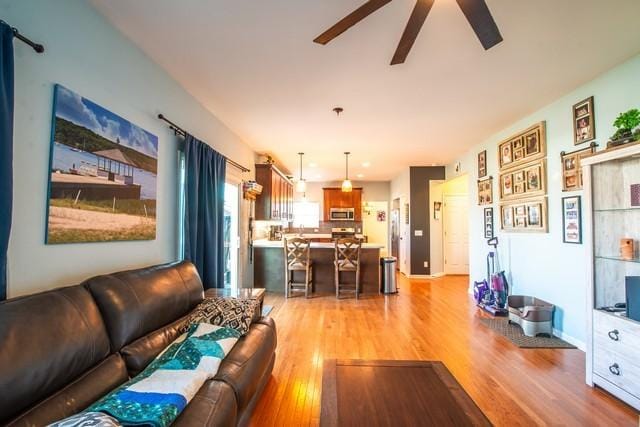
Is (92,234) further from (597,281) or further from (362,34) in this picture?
(597,281)

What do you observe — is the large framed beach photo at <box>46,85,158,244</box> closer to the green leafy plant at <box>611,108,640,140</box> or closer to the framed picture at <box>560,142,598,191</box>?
the green leafy plant at <box>611,108,640,140</box>

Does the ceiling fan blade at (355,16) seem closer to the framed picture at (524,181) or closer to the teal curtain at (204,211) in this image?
the teal curtain at (204,211)

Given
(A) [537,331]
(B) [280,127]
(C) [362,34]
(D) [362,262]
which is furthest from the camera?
(D) [362,262]

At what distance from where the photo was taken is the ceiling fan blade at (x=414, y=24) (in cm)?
149

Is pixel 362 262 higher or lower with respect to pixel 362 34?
lower

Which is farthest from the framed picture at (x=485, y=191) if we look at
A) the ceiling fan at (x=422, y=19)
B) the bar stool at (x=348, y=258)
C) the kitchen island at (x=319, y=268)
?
the ceiling fan at (x=422, y=19)

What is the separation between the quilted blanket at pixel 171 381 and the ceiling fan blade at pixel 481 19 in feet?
7.36

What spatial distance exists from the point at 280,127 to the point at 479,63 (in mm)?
2658

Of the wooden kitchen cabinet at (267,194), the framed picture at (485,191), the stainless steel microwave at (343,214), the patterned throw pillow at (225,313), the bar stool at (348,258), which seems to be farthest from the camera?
the stainless steel microwave at (343,214)

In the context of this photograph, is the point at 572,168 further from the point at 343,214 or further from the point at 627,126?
the point at 343,214

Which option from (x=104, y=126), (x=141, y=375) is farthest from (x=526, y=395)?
(x=104, y=126)

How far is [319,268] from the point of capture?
570 cm

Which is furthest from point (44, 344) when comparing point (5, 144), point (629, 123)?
point (629, 123)

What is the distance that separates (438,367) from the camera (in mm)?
1871
